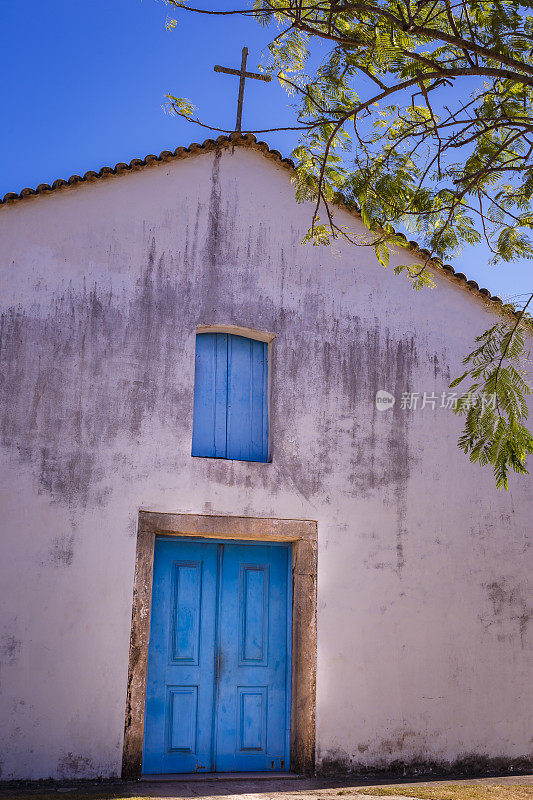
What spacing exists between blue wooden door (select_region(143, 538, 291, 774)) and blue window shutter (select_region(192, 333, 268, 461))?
992 millimetres

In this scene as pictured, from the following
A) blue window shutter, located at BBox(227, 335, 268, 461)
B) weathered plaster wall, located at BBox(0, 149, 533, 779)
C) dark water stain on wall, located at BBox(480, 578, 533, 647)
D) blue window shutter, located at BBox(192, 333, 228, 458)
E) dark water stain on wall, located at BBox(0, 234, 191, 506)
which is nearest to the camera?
weathered plaster wall, located at BBox(0, 149, 533, 779)

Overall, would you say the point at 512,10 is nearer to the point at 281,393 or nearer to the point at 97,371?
the point at 281,393

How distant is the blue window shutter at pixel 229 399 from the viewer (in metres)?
7.97

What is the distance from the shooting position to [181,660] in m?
7.49

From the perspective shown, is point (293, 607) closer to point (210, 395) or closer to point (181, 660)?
point (181, 660)

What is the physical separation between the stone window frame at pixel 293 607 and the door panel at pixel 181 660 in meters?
0.25

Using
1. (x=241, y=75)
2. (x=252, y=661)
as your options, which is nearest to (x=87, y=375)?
(x=252, y=661)

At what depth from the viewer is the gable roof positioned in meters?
7.70

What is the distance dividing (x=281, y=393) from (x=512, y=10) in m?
4.05

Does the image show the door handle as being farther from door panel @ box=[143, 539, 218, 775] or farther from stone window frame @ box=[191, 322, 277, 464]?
stone window frame @ box=[191, 322, 277, 464]

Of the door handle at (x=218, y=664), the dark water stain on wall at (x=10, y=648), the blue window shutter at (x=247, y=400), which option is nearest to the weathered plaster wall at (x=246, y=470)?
the dark water stain on wall at (x=10, y=648)

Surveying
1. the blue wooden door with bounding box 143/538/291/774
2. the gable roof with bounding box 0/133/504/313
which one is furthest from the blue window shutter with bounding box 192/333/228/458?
the gable roof with bounding box 0/133/504/313

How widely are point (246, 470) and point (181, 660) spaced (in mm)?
1921

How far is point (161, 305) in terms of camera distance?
312 inches
